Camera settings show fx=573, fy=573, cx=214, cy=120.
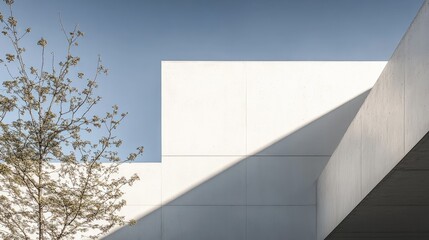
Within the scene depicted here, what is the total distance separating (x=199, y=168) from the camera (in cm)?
1544

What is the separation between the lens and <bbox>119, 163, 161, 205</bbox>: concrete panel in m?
15.3

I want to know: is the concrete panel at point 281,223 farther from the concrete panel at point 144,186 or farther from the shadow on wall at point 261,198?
the concrete panel at point 144,186

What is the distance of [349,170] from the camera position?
942cm

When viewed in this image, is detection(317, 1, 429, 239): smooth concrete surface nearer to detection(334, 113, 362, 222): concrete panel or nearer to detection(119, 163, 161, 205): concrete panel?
detection(334, 113, 362, 222): concrete panel

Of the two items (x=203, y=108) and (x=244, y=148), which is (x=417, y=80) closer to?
(x=244, y=148)

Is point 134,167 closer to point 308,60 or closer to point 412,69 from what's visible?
point 308,60

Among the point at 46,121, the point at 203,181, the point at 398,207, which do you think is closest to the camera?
the point at 46,121

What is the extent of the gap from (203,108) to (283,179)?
113 inches

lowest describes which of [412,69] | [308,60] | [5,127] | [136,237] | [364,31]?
[136,237]

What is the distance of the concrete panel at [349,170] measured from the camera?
8570mm

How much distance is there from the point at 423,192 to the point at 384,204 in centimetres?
109

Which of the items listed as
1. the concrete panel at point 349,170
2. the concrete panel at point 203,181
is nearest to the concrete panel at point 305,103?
the concrete panel at point 203,181

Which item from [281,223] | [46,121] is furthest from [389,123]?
[281,223]

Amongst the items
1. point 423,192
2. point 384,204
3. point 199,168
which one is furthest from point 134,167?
point 423,192
